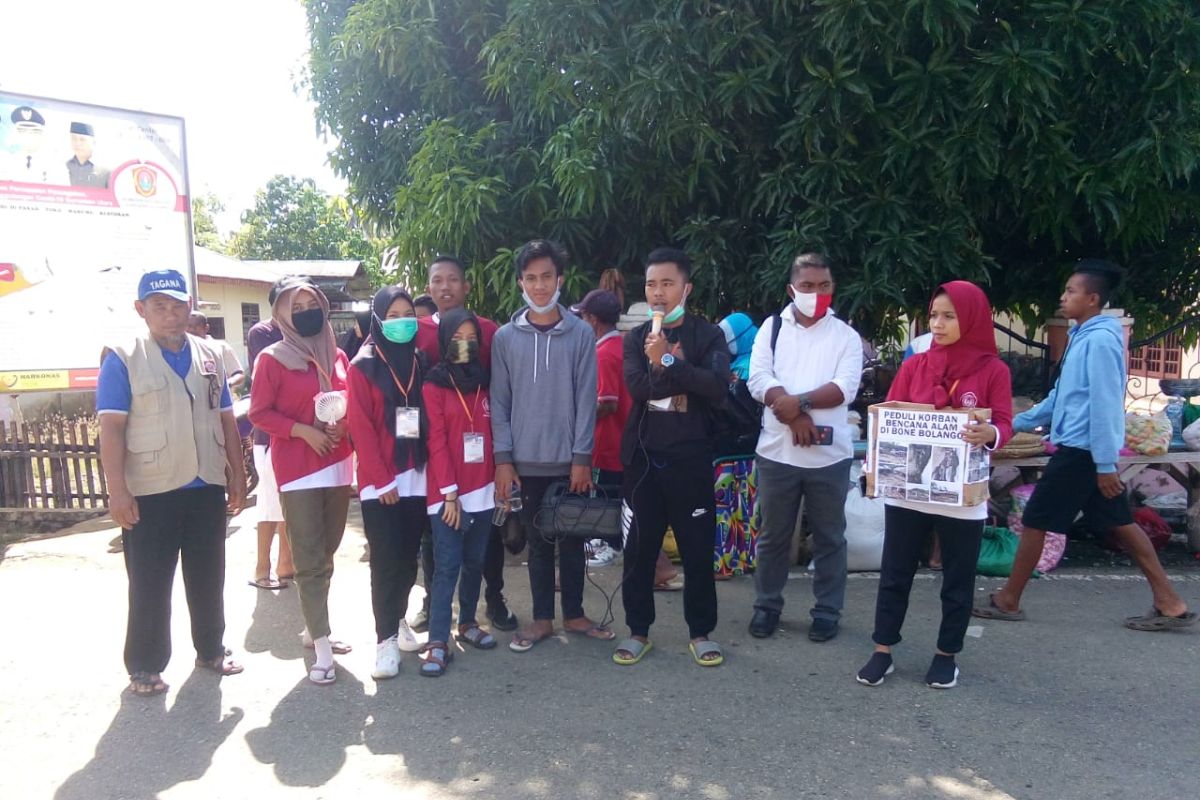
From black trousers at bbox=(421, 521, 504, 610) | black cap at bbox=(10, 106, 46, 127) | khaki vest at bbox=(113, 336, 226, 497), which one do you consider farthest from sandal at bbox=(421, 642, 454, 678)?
black cap at bbox=(10, 106, 46, 127)

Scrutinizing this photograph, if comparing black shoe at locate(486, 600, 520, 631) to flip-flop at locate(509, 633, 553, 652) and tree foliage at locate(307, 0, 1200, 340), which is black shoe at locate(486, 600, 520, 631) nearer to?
flip-flop at locate(509, 633, 553, 652)

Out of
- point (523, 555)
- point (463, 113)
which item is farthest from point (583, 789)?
point (463, 113)

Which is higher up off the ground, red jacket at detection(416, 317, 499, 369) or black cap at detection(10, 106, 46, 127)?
black cap at detection(10, 106, 46, 127)

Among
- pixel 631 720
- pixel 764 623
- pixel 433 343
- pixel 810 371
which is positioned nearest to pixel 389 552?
pixel 433 343

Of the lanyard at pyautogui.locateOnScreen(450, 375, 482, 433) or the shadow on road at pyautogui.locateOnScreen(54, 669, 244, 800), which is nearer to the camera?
the shadow on road at pyautogui.locateOnScreen(54, 669, 244, 800)

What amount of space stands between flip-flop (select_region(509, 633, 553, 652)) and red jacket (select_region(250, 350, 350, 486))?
1.25m

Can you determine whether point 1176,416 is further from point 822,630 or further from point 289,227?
point 289,227

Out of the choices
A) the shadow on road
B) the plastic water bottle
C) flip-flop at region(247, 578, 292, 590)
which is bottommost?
the shadow on road

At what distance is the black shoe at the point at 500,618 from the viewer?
467cm

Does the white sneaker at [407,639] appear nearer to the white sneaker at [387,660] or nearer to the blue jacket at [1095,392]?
the white sneaker at [387,660]

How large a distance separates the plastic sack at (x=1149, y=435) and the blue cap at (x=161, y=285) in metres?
5.60

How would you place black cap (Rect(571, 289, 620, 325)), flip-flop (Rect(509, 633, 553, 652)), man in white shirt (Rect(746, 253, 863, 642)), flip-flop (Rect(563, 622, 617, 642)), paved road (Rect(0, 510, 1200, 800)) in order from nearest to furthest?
paved road (Rect(0, 510, 1200, 800)) → man in white shirt (Rect(746, 253, 863, 642)) → flip-flop (Rect(509, 633, 553, 652)) → flip-flop (Rect(563, 622, 617, 642)) → black cap (Rect(571, 289, 620, 325))

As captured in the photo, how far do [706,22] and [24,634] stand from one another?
5.23 m

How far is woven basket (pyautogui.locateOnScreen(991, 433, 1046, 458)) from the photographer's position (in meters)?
5.77
